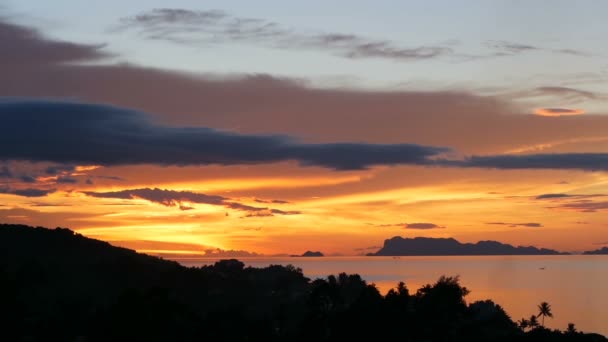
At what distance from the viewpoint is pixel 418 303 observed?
113125 mm

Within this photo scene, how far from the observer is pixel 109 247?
182 m

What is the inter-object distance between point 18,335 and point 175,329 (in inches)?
635

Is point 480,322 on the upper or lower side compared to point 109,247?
lower

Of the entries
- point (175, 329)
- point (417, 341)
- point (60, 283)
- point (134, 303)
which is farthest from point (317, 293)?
point (60, 283)

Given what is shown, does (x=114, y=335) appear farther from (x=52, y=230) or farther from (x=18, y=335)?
(x=52, y=230)

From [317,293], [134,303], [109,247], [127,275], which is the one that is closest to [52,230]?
[109,247]

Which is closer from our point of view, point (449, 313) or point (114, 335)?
point (114, 335)

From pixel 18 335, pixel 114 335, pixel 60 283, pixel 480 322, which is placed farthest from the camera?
pixel 60 283

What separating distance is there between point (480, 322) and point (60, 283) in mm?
70636

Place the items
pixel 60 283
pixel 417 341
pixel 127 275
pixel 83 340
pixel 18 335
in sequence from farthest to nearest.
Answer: pixel 127 275 → pixel 60 283 → pixel 417 341 → pixel 83 340 → pixel 18 335

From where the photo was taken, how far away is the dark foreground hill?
81125mm

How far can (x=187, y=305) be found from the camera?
112062mm

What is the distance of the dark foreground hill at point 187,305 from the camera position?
266 ft

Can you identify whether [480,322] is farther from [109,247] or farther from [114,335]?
[109,247]
